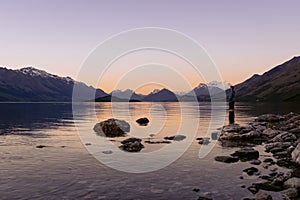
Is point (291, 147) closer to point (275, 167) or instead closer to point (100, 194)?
point (275, 167)

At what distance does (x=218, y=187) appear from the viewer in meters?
19.4

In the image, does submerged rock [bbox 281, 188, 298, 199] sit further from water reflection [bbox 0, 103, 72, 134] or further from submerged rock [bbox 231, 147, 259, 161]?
water reflection [bbox 0, 103, 72, 134]

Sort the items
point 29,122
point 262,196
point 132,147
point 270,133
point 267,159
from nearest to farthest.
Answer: point 262,196
point 267,159
point 132,147
point 270,133
point 29,122

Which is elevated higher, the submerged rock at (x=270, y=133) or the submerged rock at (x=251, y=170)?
the submerged rock at (x=270, y=133)

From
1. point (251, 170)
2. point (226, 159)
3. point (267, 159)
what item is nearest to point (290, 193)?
point (251, 170)

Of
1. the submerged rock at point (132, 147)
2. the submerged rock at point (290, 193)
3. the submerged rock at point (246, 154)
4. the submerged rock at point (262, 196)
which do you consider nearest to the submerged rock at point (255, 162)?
the submerged rock at point (246, 154)

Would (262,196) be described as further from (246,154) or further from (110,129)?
(110,129)

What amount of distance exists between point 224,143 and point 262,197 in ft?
71.0

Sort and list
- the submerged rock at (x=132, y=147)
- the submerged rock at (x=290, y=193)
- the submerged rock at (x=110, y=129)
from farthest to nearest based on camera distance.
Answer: the submerged rock at (x=110, y=129) → the submerged rock at (x=132, y=147) → the submerged rock at (x=290, y=193)

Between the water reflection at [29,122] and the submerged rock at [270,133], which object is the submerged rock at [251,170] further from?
the water reflection at [29,122]

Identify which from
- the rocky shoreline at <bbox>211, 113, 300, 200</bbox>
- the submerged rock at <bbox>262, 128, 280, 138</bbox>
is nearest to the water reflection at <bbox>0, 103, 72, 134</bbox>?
the rocky shoreline at <bbox>211, 113, 300, 200</bbox>

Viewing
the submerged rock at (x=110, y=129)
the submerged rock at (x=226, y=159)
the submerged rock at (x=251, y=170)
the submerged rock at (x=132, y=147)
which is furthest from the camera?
the submerged rock at (x=110, y=129)

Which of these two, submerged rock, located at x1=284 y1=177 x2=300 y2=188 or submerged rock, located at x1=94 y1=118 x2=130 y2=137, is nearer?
submerged rock, located at x1=284 y1=177 x2=300 y2=188

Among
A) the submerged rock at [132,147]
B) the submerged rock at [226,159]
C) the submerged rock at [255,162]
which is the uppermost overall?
the submerged rock at [132,147]
